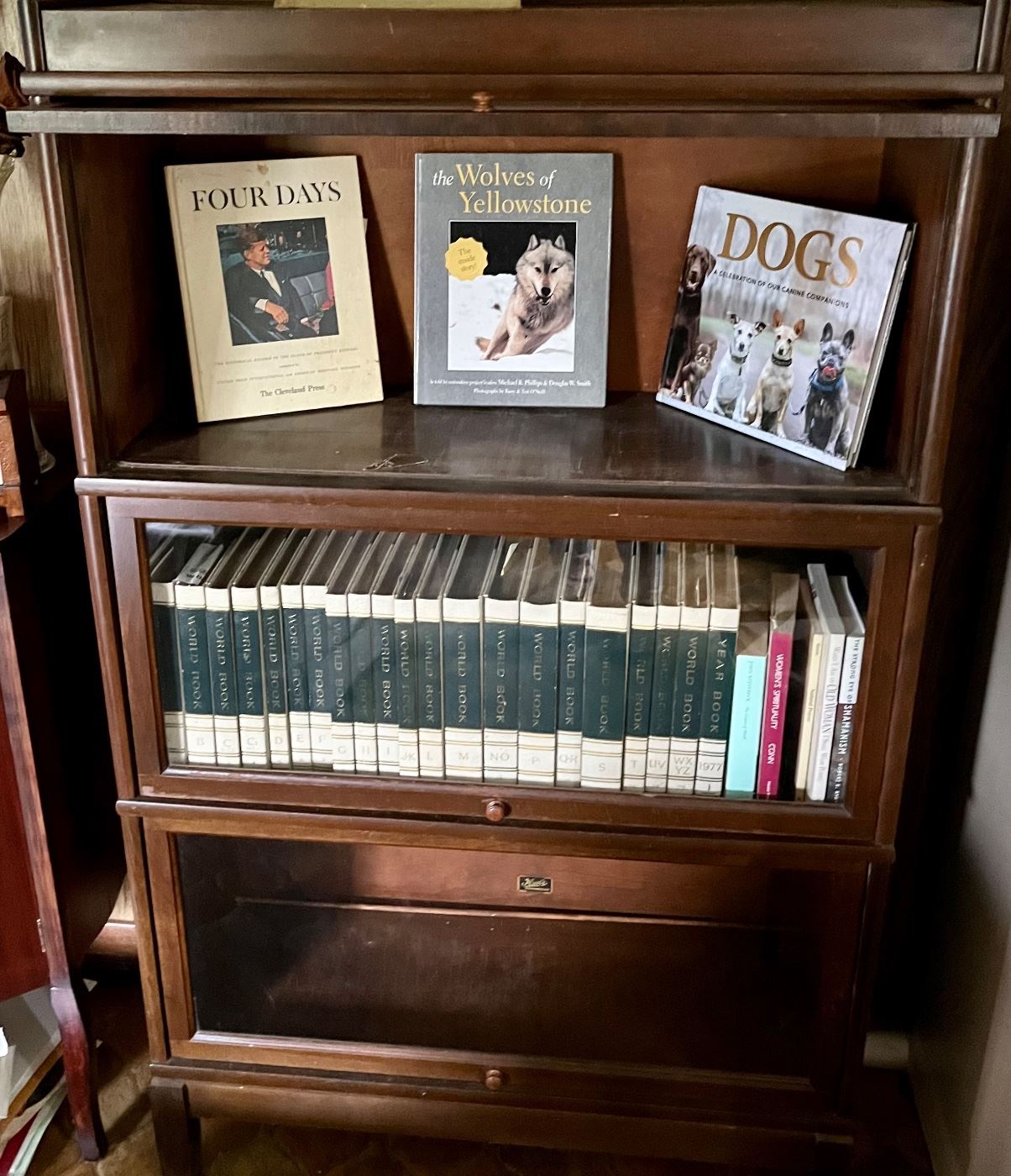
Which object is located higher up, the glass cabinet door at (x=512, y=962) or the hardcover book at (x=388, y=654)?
the hardcover book at (x=388, y=654)

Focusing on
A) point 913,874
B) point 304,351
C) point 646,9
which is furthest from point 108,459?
point 913,874

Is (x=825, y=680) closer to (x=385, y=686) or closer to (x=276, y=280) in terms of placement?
(x=385, y=686)

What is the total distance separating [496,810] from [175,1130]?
60cm

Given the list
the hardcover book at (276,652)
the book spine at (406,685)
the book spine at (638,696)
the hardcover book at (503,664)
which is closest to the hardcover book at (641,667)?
the book spine at (638,696)

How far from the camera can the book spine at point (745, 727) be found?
118 centimetres

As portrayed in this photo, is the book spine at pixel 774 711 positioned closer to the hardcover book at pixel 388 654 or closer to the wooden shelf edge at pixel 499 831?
the wooden shelf edge at pixel 499 831

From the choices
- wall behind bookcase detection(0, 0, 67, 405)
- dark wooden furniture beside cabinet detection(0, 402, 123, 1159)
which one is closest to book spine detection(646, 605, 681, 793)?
dark wooden furniture beside cabinet detection(0, 402, 123, 1159)

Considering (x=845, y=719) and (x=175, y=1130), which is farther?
(x=175, y=1130)

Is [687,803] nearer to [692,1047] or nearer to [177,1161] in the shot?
[692,1047]

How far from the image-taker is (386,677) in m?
1.23

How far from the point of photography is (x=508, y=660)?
1.21 m

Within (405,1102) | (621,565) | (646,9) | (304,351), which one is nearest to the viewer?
(646,9)

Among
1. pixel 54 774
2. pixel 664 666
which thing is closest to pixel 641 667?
pixel 664 666

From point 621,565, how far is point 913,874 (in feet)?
2.30
